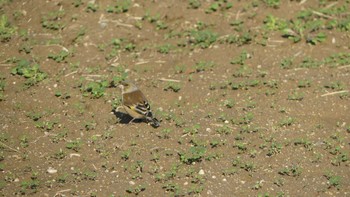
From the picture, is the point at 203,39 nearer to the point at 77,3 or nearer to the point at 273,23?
the point at 273,23

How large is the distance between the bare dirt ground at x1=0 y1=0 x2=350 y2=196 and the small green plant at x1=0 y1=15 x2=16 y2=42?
0.03 m

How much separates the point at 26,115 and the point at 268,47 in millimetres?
4549

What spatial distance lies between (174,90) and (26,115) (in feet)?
7.98

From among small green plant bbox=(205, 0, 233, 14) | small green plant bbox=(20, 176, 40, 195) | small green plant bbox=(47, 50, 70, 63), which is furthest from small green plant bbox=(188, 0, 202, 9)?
small green plant bbox=(20, 176, 40, 195)

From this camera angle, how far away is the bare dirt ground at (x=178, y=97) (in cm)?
896

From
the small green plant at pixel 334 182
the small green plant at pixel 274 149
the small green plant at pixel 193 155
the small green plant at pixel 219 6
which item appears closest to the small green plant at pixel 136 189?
the small green plant at pixel 193 155

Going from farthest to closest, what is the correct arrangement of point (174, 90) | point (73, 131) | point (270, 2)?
1. point (270, 2)
2. point (174, 90)
3. point (73, 131)

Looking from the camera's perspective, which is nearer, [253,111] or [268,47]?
[253,111]

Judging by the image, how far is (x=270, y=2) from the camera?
1270cm

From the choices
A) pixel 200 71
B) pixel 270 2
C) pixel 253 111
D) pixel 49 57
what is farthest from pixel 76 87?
pixel 270 2

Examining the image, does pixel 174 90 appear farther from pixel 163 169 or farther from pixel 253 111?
pixel 163 169

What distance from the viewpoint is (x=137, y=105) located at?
9859 millimetres

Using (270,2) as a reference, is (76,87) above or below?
below

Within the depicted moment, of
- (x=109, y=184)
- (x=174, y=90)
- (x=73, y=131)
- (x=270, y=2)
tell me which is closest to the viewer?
(x=109, y=184)
